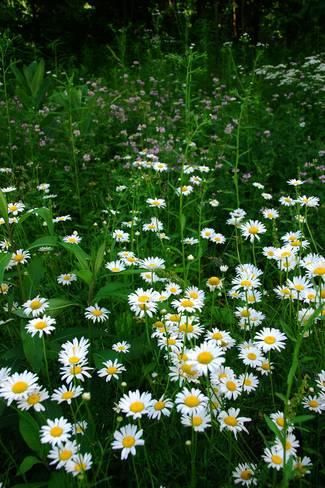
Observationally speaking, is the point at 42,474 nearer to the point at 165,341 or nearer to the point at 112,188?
the point at 165,341

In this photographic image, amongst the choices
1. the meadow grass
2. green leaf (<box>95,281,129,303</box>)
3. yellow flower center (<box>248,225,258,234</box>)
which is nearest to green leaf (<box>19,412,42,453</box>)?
the meadow grass

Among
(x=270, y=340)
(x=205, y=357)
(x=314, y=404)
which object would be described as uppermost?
(x=205, y=357)

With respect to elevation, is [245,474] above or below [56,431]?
below

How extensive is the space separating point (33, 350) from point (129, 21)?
7.82 metres

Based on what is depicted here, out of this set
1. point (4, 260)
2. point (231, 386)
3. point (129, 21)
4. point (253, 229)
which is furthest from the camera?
point (129, 21)

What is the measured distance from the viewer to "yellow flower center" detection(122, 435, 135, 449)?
3.77 ft

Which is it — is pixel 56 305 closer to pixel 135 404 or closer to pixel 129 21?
pixel 135 404

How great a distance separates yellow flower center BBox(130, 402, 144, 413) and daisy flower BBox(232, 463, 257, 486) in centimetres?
27

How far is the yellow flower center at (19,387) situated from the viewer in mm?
1220

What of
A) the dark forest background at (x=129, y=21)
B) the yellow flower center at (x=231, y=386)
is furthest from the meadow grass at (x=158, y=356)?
the dark forest background at (x=129, y=21)

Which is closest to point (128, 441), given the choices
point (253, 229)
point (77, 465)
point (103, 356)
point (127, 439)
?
point (127, 439)

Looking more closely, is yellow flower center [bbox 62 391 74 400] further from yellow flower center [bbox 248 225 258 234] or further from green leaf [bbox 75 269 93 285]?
yellow flower center [bbox 248 225 258 234]

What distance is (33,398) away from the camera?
1.25m

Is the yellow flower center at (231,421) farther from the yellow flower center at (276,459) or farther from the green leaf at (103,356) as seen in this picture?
the green leaf at (103,356)
